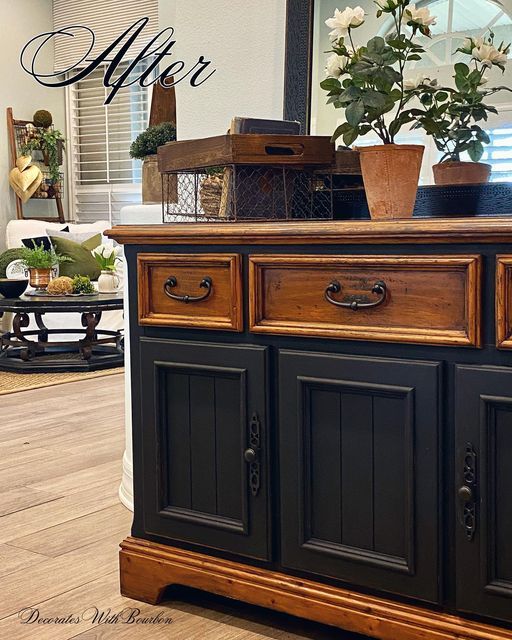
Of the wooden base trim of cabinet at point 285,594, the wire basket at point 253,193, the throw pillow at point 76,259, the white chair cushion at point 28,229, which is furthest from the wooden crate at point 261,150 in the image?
the white chair cushion at point 28,229

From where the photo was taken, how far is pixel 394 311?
5.19 feet

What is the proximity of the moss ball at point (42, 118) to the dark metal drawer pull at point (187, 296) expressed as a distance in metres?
6.20

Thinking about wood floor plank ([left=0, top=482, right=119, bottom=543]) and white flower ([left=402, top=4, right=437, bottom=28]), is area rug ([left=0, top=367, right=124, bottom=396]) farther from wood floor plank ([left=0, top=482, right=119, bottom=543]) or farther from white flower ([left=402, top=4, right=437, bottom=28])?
white flower ([left=402, top=4, right=437, bottom=28])

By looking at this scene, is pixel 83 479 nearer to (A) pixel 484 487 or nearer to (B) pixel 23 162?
(A) pixel 484 487

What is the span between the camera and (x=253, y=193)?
1.91 m

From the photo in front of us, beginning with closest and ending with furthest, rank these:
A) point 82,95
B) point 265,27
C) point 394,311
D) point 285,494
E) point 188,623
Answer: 1. point 394,311
2. point 285,494
3. point 188,623
4. point 265,27
5. point 82,95

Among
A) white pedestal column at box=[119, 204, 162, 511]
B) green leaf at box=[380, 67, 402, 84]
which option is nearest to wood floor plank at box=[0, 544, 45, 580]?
white pedestal column at box=[119, 204, 162, 511]

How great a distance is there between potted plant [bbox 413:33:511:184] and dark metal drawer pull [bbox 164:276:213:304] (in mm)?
580

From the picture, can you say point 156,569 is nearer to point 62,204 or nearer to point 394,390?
point 394,390

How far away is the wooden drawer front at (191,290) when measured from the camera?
1771mm

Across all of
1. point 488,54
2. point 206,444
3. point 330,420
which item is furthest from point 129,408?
point 488,54

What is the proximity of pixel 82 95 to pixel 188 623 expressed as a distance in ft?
22.1

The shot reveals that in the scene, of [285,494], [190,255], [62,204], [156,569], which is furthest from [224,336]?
[62,204]

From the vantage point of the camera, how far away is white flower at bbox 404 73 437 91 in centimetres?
198
